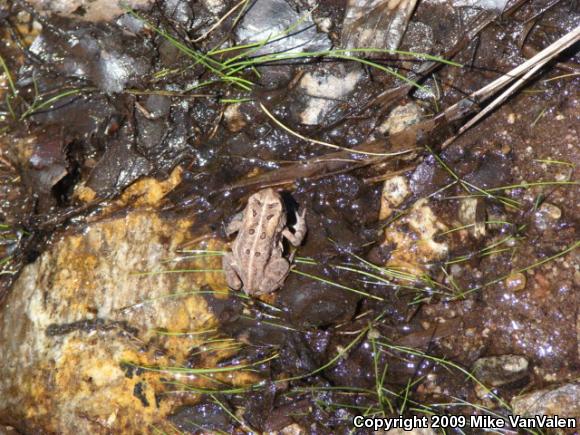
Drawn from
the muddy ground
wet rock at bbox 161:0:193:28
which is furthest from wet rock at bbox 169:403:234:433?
wet rock at bbox 161:0:193:28

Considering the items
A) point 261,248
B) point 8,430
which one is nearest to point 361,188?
point 261,248

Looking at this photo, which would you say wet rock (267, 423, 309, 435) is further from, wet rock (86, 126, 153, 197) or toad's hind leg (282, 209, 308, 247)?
wet rock (86, 126, 153, 197)

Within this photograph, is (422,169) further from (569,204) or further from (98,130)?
(98,130)

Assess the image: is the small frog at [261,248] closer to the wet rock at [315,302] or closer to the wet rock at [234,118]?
the wet rock at [315,302]

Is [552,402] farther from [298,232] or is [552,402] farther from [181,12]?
[181,12]

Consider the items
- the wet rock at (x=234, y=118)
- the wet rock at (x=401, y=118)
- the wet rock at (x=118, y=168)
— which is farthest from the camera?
the wet rock at (x=118, y=168)

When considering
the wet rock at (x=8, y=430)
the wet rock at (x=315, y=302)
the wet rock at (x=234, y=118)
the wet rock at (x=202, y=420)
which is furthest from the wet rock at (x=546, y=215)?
the wet rock at (x=8, y=430)
